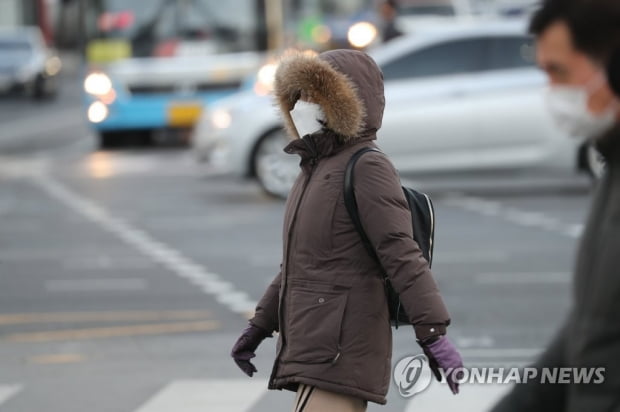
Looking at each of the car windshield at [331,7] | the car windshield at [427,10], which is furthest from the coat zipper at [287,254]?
the car windshield at [427,10]

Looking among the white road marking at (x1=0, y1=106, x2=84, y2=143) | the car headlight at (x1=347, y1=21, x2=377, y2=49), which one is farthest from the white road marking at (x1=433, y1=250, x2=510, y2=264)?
the white road marking at (x1=0, y1=106, x2=84, y2=143)

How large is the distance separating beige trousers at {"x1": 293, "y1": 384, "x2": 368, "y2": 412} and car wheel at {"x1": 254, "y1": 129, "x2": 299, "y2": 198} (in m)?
11.2

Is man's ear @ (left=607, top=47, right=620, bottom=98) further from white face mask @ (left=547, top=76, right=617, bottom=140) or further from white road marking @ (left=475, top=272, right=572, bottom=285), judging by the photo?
white road marking @ (left=475, top=272, right=572, bottom=285)

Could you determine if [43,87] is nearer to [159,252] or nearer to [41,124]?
[41,124]

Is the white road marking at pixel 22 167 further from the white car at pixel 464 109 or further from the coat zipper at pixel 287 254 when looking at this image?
the coat zipper at pixel 287 254

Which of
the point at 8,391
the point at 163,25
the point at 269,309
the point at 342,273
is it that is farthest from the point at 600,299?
the point at 163,25

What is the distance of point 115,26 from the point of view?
23953 millimetres

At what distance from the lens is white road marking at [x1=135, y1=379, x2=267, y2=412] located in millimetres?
7145

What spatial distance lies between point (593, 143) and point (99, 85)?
20958mm

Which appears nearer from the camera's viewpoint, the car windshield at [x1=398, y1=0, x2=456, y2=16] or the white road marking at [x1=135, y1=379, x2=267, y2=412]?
the white road marking at [x1=135, y1=379, x2=267, y2=412]

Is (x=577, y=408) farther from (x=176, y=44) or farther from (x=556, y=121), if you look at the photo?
(x=176, y=44)

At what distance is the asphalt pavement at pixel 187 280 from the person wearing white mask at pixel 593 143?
431cm

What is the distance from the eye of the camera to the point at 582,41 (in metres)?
2.72

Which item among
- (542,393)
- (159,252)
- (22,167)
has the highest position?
(542,393)
